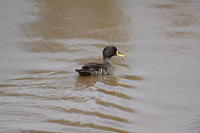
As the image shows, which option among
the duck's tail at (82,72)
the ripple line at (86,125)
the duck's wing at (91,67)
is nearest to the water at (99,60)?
the ripple line at (86,125)

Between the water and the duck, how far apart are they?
0.15m

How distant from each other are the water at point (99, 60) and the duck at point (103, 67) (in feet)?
0.49

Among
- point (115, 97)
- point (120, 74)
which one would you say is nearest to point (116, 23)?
point (120, 74)

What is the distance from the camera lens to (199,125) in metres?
3.60

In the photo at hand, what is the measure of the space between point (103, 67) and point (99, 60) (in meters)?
0.63

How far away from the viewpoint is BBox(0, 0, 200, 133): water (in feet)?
12.4

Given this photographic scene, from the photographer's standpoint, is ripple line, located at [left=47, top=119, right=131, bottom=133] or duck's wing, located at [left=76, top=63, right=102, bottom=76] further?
duck's wing, located at [left=76, top=63, right=102, bottom=76]

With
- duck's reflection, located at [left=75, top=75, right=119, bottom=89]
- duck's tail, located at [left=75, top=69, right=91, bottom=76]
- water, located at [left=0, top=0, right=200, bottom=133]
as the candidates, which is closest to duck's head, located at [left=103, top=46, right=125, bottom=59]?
water, located at [left=0, top=0, right=200, bottom=133]

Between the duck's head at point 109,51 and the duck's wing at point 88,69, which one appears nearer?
the duck's wing at point 88,69

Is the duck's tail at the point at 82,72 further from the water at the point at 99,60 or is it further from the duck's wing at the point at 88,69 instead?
the water at the point at 99,60

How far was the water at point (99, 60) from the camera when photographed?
3771 mm

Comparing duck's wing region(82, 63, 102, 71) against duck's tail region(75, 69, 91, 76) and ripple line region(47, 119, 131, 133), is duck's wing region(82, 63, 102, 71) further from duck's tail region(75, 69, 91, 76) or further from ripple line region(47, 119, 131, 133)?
ripple line region(47, 119, 131, 133)

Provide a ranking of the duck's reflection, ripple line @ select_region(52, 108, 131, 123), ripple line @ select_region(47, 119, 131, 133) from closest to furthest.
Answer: ripple line @ select_region(47, 119, 131, 133)
ripple line @ select_region(52, 108, 131, 123)
the duck's reflection

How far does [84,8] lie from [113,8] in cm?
73
